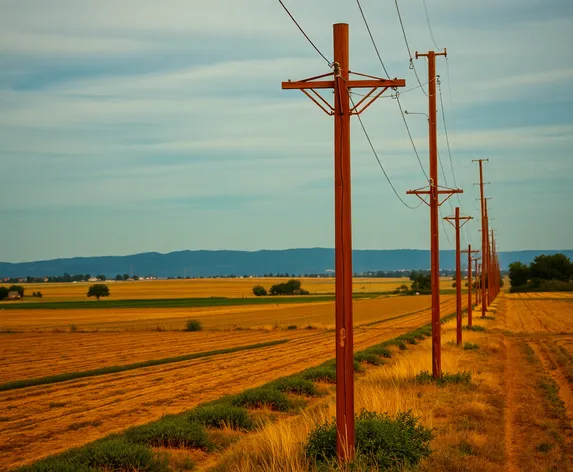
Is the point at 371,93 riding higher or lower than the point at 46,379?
higher

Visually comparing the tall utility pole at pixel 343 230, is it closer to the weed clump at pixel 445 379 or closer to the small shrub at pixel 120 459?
the small shrub at pixel 120 459

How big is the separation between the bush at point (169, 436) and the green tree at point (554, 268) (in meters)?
165

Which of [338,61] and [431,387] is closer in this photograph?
[338,61]

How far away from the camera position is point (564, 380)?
79.5ft

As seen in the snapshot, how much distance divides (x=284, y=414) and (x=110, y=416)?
13.4 feet

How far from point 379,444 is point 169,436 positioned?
4512 mm

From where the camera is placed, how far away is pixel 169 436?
15078 millimetres

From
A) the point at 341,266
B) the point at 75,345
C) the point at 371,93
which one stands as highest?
the point at 371,93

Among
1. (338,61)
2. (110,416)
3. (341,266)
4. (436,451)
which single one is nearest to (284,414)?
(110,416)

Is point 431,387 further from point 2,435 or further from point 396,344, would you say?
point 396,344

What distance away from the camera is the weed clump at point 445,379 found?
23.1 meters

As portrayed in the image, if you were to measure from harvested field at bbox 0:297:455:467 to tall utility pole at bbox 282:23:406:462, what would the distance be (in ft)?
19.1

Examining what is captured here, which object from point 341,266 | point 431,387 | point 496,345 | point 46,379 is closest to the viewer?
point 341,266

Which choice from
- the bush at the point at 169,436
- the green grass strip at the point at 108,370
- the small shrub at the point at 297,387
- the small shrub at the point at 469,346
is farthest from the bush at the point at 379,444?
the small shrub at the point at 469,346
